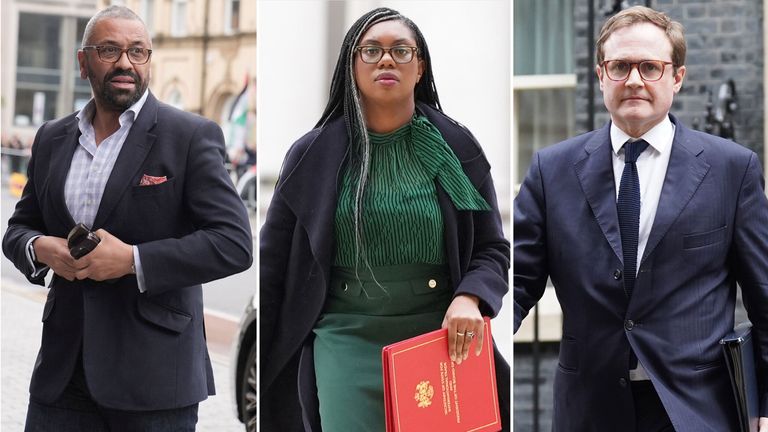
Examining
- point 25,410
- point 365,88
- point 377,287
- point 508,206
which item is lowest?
point 25,410

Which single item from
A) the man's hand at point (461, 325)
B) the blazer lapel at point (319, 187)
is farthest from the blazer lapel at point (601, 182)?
the blazer lapel at point (319, 187)

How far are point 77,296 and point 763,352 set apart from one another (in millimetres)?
1876

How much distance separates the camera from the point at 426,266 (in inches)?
105

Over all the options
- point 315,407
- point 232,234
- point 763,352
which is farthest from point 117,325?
point 763,352

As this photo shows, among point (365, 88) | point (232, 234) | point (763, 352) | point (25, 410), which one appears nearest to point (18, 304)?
point (25, 410)

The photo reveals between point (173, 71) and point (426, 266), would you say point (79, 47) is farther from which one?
point (426, 266)

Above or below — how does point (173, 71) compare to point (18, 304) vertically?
above

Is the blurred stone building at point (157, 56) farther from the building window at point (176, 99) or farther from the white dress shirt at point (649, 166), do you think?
the white dress shirt at point (649, 166)

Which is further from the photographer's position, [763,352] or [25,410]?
[25,410]

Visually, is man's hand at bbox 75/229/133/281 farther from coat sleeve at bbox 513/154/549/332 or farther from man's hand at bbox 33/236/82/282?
coat sleeve at bbox 513/154/549/332

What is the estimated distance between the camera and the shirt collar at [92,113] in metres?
2.81

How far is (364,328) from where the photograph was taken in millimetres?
2723

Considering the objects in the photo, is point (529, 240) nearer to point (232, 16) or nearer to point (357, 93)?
point (357, 93)

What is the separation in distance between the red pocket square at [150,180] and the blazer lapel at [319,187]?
320mm
